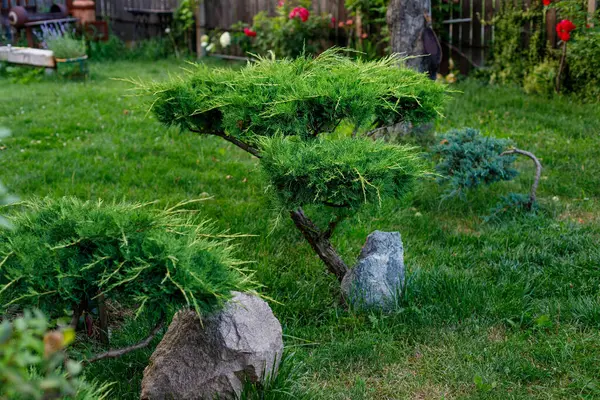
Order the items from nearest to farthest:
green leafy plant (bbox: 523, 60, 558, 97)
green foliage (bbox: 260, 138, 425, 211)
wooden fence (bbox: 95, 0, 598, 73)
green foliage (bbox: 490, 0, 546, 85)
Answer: green foliage (bbox: 260, 138, 425, 211) < green leafy plant (bbox: 523, 60, 558, 97) < green foliage (bbox: 490, 0, 546, 85) < wooden fence (bbox: 95, 0, 598, 73)

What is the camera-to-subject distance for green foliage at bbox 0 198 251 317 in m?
2.60

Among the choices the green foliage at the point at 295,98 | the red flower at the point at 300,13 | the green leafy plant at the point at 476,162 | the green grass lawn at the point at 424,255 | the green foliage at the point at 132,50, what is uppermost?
the red flower at the point at 300,13

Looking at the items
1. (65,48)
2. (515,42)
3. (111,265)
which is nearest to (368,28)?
(515,42)

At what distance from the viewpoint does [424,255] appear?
4.39m

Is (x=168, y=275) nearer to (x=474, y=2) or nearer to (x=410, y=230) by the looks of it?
(x=410, y=230)

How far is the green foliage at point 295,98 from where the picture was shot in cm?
338

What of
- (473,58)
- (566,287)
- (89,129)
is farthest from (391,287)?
(473,58)

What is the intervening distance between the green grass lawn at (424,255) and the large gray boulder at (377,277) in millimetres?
89

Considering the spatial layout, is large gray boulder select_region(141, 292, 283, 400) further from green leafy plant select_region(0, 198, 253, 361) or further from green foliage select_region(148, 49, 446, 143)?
green foliage select_region(148, 49, 446, 143)

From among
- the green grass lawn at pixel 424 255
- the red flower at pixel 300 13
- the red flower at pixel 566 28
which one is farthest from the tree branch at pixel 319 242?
the red flower at pixel 300 13

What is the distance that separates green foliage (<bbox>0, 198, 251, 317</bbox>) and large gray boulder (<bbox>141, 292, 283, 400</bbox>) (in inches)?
7.0

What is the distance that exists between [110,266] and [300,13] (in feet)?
26.7

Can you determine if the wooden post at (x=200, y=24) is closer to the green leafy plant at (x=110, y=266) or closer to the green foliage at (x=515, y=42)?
the green foliage at (x=515, y=42)

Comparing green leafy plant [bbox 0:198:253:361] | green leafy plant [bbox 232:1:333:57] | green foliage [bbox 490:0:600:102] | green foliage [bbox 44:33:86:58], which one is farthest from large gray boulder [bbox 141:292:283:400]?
green foliage [bbox 44:33:86:58]
